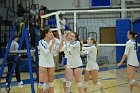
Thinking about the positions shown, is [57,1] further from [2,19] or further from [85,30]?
[2,19]

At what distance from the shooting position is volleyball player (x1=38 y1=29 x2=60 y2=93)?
22.6 ft

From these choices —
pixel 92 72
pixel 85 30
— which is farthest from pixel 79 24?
pixel 92 72

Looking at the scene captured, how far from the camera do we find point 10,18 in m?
19.1

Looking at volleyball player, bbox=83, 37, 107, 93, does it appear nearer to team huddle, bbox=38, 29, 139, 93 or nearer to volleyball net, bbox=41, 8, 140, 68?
team huddle, bbox=38, 29, 139, 93

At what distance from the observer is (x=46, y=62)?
22.6ft

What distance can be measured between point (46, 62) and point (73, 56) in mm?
747

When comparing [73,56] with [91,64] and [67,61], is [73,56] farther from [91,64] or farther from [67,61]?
[91,64]

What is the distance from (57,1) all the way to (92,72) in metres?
16.1

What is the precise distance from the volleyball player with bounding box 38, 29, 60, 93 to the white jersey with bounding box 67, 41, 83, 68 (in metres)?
0.47

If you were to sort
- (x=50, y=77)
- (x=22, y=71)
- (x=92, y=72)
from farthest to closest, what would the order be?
(x=22, y=71) < (x=92, y=72) < (x=50, y=77)

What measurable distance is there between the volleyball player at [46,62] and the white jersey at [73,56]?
0.47m

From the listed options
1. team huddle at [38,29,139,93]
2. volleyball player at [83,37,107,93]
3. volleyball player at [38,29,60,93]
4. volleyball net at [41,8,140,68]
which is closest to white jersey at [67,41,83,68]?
team huddle at [38,29,139,93]

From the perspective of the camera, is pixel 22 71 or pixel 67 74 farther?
pixel 22 71

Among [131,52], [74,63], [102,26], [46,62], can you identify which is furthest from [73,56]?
[102,26]
